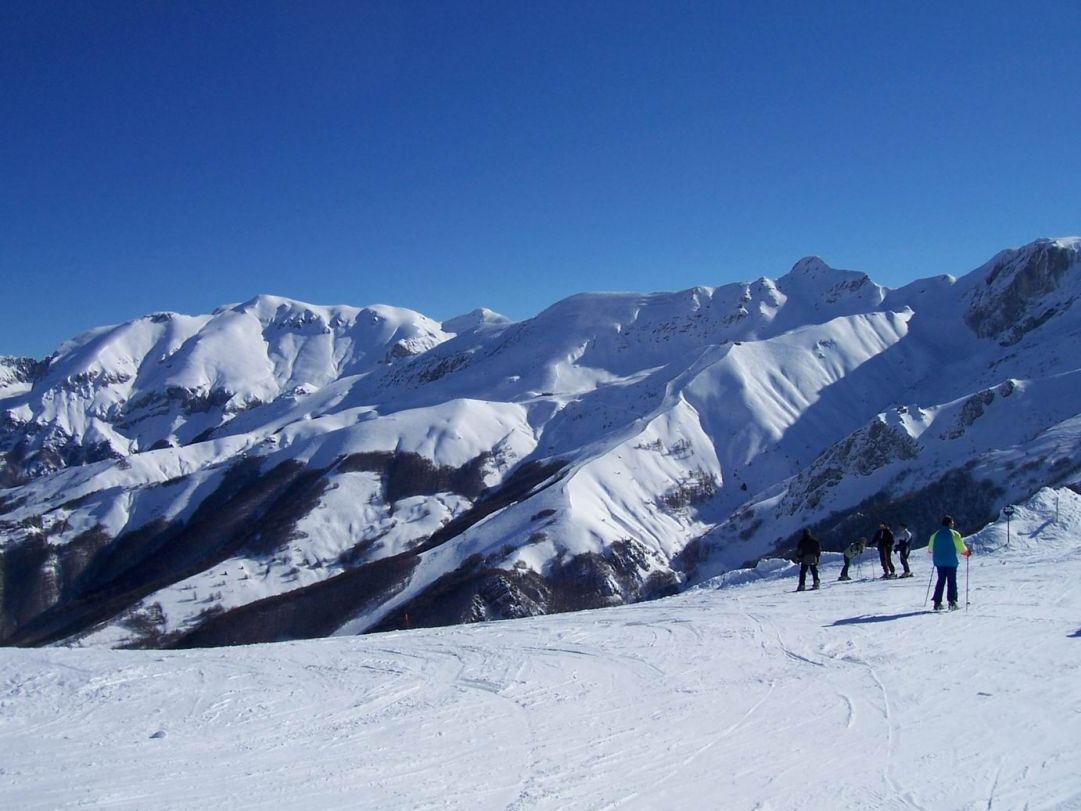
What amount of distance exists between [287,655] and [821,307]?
528ft

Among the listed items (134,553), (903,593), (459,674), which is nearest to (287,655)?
(459,674)

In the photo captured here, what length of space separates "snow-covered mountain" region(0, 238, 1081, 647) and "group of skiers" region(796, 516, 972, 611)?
29598 mm

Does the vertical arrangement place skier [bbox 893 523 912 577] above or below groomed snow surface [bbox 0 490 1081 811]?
below

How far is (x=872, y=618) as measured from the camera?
15078 mm

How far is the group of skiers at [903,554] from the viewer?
1512cm

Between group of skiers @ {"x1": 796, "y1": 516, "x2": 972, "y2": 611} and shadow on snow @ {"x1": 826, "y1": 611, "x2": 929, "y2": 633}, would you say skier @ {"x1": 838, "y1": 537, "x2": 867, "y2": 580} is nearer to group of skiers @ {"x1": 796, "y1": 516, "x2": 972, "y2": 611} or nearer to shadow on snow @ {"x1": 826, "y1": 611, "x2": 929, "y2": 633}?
group of skiers @ {"x1": 796, "y1": 516, "x2": 972, "y2": 611}

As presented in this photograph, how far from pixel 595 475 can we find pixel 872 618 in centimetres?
7627

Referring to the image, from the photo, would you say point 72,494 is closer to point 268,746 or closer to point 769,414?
point 769,414

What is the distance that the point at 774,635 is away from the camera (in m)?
14.2

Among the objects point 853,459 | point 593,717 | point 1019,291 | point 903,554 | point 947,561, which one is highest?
point 1019,291

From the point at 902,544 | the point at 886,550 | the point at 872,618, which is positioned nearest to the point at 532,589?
the point at 902,544

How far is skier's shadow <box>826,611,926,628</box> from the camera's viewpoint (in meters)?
14.7

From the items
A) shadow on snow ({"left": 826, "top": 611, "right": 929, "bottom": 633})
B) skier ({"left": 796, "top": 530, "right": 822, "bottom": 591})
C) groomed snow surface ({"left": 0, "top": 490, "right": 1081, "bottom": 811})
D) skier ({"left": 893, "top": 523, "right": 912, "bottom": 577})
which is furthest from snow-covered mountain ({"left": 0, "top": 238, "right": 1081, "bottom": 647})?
Result: groomed snow surface ({"left": 0, "top": 490, "right": 1081, "bottom": 811})

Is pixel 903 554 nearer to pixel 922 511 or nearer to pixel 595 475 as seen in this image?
pixel 922 511
